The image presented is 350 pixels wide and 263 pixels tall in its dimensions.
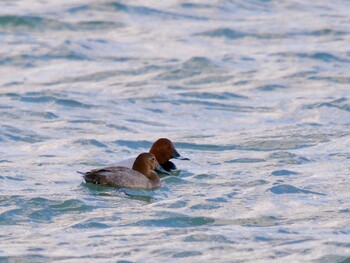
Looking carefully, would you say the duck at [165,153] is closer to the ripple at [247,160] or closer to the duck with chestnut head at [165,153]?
the duck with chestnut head at [165,153]

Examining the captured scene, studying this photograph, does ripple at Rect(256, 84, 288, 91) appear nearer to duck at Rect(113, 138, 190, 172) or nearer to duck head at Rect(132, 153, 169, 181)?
duck at Rect(113, 138, 190, 172)

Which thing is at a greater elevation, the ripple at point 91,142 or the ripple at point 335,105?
the ripple at point 91,142

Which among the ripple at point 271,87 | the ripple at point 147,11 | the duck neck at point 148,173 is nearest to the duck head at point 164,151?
the duck neck at point 148,173

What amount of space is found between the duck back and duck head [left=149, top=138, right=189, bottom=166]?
46.9 inches

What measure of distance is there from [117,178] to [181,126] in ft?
12.3

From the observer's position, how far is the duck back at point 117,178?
9.83 metres

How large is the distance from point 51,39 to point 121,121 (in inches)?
201

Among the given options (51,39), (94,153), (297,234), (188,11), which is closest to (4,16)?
(51,39)

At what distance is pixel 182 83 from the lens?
16062mm

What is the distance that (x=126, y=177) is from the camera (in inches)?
390

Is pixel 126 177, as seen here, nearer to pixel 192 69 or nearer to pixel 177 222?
pixel 177 222

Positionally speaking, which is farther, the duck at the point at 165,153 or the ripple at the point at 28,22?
the ripple at the point at 28,22

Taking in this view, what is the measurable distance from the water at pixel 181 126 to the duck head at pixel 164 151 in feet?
0.61

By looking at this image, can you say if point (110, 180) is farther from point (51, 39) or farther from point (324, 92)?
point (51, 39)
